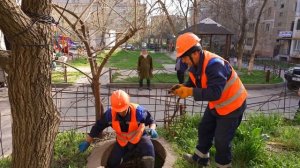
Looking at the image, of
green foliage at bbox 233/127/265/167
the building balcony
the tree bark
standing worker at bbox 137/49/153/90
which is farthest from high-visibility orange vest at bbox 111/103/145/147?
the building balcony

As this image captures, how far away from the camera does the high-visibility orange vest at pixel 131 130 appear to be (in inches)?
143

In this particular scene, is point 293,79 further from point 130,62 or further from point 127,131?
point 130,62

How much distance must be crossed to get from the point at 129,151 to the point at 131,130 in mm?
337

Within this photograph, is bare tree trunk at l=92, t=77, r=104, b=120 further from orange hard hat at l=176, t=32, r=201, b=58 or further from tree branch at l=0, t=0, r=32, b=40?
tree branch at l=0, t=0, r=32, b=40

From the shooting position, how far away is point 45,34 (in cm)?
239

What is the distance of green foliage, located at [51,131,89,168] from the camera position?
12.4 ft

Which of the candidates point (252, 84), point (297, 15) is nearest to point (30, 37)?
point (252, 84)

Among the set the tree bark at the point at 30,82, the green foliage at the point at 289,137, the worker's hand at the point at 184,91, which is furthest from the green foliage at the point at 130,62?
the tree bark at the point at 30,82

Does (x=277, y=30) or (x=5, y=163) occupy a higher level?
(x=277, y=30)

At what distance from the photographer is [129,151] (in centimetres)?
383

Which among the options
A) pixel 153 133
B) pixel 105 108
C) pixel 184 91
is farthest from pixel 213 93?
pixel 105 108

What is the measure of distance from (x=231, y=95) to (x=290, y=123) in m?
3.32

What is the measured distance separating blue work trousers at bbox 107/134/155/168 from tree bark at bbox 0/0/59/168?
1.15 meters

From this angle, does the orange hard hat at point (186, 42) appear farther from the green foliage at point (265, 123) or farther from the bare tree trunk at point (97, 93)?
the green foliage at point (265, 123)
